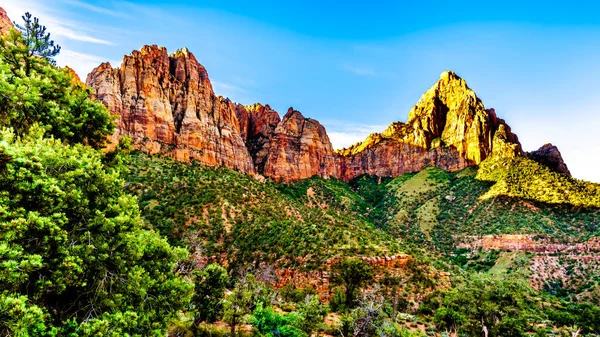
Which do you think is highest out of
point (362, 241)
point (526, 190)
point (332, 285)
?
point (526, 190)

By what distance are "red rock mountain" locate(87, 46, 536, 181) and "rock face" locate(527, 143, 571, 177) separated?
629 centimetres

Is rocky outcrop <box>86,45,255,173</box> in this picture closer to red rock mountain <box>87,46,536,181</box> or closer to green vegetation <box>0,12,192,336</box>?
red rock mountain <box>87,46,536,181</box>

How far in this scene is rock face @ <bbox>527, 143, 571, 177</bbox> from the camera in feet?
314

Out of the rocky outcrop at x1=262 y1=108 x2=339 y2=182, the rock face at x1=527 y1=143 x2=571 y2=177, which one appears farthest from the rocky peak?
the rocky outcrop at x1=262 y1=108 x2=339 y2=182

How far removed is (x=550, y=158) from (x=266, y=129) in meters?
104

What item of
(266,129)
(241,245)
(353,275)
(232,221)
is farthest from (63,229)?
(266,129)

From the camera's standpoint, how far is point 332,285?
4100cm

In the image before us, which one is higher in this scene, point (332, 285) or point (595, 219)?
point (595, 219)

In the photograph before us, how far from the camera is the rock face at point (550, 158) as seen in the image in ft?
314

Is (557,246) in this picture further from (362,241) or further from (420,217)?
(362,241)

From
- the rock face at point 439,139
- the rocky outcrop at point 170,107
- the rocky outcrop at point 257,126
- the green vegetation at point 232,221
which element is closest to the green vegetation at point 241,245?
the green vegetation at point 232,221

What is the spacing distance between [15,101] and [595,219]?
96.5 m

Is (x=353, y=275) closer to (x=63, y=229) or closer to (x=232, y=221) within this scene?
(x=232, y=221)

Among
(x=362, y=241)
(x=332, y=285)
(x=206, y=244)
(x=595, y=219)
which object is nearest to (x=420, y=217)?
(x=595, y=219)
